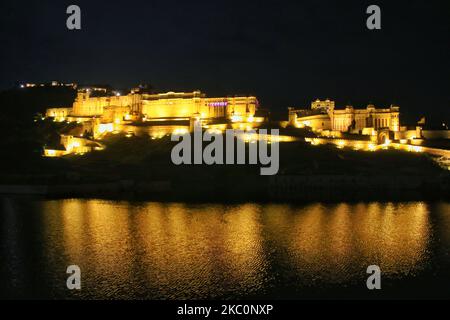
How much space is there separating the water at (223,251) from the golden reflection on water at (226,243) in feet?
0.22

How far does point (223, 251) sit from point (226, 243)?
6.61 ft

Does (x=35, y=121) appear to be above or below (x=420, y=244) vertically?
above

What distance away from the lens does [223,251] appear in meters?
30.1

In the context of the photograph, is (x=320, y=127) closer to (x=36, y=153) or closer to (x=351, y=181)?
(x=351, y=181)

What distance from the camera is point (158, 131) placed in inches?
3041

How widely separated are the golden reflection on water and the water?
0.07 meters

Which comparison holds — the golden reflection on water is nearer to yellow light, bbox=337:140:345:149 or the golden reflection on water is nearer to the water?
the water

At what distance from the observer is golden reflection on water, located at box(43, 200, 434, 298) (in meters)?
25.0

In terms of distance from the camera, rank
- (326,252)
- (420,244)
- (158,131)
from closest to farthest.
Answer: (326,252)
(420,244)
(158,131)

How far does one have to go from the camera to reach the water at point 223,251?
23.3 metres

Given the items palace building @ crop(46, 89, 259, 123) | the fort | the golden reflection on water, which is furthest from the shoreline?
palace building @ crop(46, 89, 259, 123)
